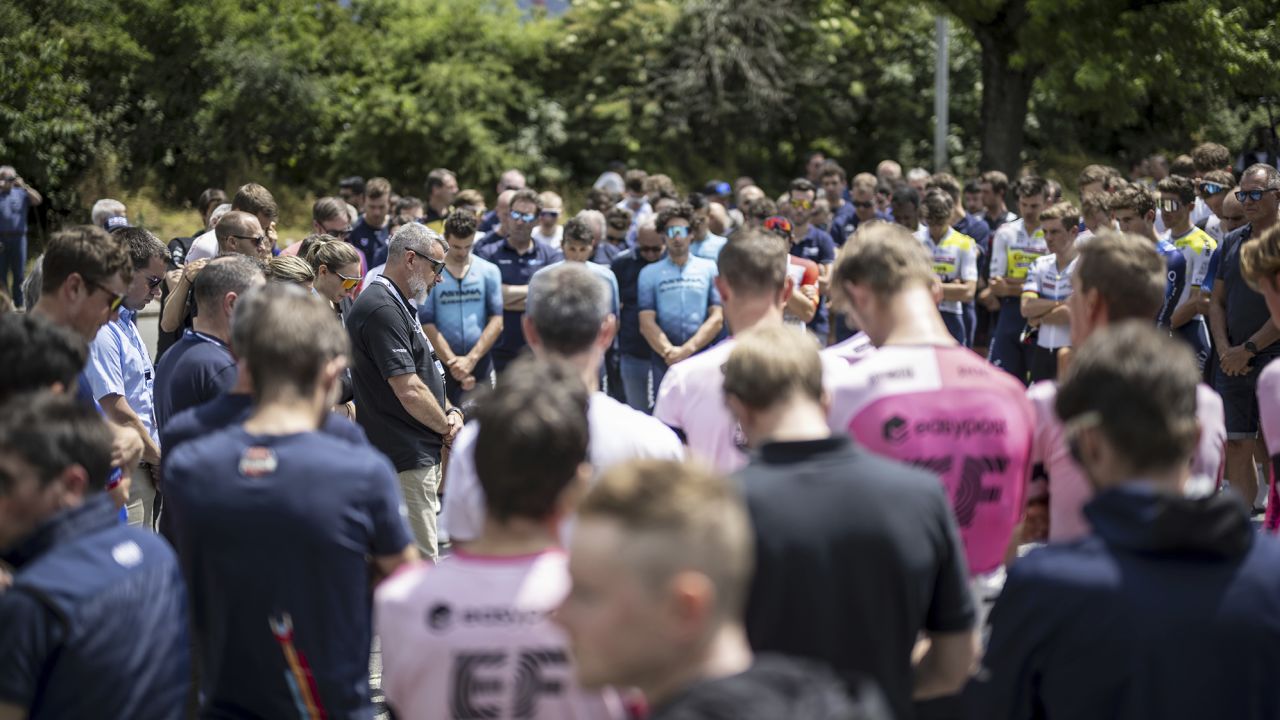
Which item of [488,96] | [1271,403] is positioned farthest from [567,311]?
[488,96]

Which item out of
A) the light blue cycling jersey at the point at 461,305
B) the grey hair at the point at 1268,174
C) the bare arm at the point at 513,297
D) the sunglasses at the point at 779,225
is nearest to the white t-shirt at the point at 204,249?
the light blue cycling jersey at the point at 461,305

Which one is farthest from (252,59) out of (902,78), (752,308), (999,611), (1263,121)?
(999,611)

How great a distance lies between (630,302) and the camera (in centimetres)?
1032

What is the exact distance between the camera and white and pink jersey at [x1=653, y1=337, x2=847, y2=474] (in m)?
4.07

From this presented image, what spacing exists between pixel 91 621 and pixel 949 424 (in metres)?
Answer: 2.19

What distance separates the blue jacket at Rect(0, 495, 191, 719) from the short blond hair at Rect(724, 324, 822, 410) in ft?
4.77

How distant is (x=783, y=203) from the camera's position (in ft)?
44.5

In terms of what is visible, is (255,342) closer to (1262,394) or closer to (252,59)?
(1262,394)

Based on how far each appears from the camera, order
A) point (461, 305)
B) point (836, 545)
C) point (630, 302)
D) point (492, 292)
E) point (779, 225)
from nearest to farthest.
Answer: point (836, 545) < point (461, 305) < point (492, 292) < point (630, 302) < point (779, 225)

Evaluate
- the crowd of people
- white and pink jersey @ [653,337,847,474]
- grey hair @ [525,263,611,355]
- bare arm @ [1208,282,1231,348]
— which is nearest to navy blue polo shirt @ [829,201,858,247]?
bare arm @ [1208,282,1231,348]

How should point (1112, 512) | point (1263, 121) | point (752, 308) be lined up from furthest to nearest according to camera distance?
point (1263, 121)
point (752, 308)
point (1112, 512)

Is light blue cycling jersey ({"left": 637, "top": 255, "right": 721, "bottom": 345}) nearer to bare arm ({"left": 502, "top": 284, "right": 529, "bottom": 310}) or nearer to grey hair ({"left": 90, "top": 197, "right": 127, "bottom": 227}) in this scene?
bare arm ({"left": 502, "top": 284, "right": 529, "bottom": 310})

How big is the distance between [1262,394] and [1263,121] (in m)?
24.6

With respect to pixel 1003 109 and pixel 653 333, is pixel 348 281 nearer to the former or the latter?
pixel 653 333
